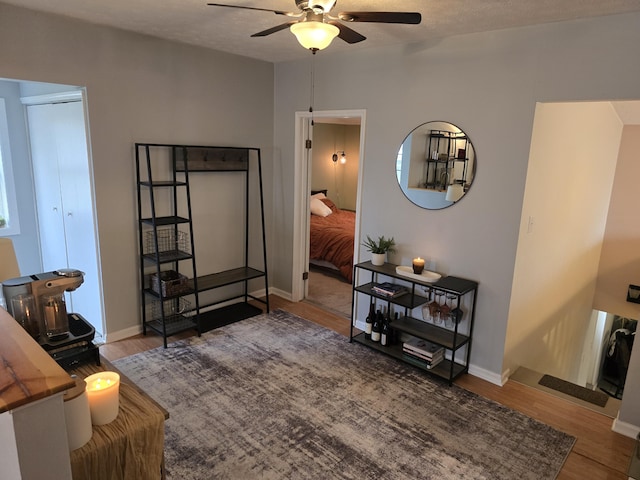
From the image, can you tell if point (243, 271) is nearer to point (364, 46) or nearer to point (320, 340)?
point (320, 340)

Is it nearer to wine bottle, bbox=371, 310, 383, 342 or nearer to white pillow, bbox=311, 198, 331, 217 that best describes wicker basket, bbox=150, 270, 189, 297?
wine bottle, bbox=371, 310, 383, 342

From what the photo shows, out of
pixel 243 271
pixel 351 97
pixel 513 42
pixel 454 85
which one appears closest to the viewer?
pixel 513 42

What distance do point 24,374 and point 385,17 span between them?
185 cm

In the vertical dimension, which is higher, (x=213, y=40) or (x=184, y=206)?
(x=213, y=40)

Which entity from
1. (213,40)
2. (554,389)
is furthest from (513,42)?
(554,389)

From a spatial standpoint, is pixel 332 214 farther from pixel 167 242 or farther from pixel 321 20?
pixel 321 20

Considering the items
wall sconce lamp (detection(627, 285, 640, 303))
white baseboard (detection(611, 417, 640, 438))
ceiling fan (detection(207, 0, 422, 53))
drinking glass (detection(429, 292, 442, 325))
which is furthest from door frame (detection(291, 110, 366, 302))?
wall sconce lamp (detection(627, 285, 640, 303))

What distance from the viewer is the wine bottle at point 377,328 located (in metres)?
3.62

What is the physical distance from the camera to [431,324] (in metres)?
3.46

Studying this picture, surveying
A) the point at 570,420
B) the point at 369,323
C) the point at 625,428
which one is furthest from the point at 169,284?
the point at 625,428

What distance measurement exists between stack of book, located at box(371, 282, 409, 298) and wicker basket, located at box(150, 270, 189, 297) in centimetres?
162

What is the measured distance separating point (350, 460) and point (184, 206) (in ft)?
8.35

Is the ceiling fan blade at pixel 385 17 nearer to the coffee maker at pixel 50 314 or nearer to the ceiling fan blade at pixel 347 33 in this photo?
the ceiling fan blade at pixel 347 33

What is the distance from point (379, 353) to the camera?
139 inches
